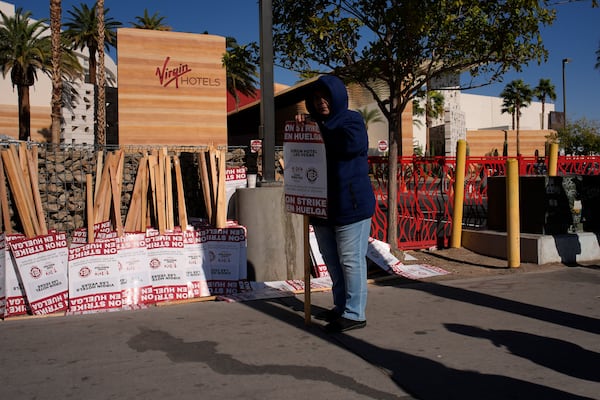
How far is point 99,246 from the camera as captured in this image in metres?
5.54

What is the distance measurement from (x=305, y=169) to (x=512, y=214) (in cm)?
361

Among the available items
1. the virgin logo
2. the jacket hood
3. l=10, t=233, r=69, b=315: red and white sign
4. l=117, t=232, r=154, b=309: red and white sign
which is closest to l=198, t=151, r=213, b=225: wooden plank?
l=117, t=232, r=154, b=309: red and white sign

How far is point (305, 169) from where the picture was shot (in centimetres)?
448

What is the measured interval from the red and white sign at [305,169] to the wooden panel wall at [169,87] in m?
24.8

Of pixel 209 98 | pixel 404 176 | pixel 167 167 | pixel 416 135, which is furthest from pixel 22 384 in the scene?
pixel 416 135

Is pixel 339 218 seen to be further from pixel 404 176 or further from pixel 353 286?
pixel 404 176

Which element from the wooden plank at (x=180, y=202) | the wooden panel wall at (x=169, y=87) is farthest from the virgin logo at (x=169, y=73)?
the wooden plank at (x=180, y=202)

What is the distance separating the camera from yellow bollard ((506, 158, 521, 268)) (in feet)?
22.9

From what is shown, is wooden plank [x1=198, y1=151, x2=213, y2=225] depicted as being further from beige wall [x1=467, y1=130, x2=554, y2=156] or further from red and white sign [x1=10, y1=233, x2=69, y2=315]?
beige wall [x1=467, y1=130, x2=554, y2=156]

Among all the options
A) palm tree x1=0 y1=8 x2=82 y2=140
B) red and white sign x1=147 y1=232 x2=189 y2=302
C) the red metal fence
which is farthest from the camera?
palm tree x1=0 y1=8 x2=82 y2=140

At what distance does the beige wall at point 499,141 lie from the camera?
5916 cm

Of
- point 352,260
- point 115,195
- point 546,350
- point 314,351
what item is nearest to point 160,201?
point 115,195

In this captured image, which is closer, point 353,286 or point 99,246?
point 353,286

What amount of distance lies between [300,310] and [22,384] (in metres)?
2.42
